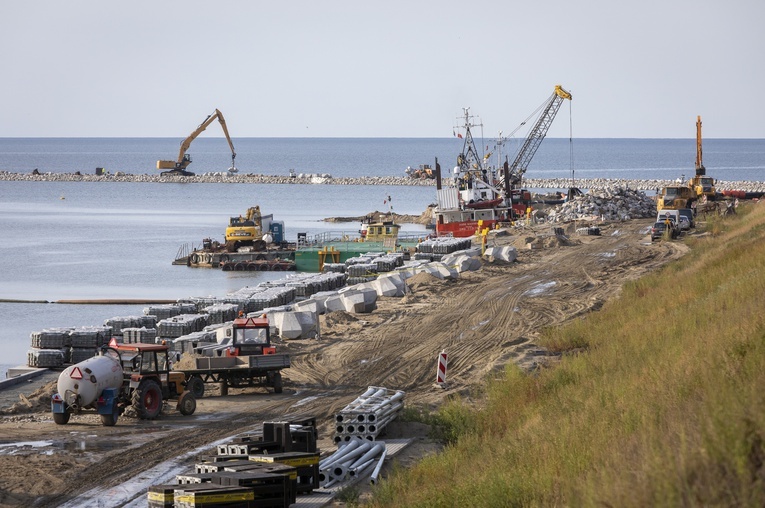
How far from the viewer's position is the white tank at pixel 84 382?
1809cm

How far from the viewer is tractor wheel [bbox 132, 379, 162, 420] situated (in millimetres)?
19062

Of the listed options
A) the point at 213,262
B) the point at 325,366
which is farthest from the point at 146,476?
the point at 213,262

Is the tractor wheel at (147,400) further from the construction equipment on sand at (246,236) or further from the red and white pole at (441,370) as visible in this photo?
the construction equipment on sand at (246,236)

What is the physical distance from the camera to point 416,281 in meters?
38.1

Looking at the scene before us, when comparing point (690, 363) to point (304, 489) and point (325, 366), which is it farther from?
point (325, 366)

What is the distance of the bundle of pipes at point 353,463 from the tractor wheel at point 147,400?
16.6 ft

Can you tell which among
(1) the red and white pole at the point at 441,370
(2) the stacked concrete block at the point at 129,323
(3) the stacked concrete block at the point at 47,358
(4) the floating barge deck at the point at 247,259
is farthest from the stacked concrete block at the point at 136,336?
(4) the floating barge deck at the point at 247,259

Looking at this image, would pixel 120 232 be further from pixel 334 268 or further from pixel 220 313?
pixel 220 313

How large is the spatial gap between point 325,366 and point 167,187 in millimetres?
129725

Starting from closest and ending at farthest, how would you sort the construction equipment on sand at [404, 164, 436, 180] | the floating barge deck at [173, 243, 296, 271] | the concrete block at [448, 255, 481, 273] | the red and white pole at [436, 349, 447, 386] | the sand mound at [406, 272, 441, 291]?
the red and white pole at [436, 349, 447, 386] → the sand mound at [406, 272, 441, 291] → the concrete block at [448, 255, 481, 273] → the floating barge deck at [173, 243, 296, 271] → the construction equipment on sand at [404, 164, 436, 180]

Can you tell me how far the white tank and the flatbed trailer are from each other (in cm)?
308

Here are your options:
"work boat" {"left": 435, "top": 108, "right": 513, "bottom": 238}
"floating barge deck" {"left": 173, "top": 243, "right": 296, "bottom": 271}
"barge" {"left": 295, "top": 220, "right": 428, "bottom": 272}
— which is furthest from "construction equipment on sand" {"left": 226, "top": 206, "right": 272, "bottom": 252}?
"work boat" {"left": 435, "top": 108, "right": 513, "bottom": 238}

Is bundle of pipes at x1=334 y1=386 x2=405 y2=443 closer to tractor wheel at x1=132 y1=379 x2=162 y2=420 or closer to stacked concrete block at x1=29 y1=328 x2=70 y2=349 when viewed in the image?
tractor wheel at x1=132 y1=379 x2=162 y2=420

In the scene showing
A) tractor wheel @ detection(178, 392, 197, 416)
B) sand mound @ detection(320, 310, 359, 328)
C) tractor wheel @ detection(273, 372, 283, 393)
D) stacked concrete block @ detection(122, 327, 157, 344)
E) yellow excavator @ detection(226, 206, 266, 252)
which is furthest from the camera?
yellow excavator @ detection(226, 206, 266, 252)
